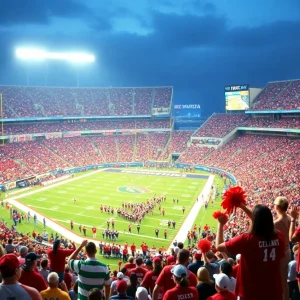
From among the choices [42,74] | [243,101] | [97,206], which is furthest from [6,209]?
[42,74]

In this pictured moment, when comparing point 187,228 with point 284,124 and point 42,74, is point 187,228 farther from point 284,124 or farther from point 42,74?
point 42,74

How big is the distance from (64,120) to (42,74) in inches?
2013

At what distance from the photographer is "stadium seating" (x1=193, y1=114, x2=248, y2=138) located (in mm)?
56781

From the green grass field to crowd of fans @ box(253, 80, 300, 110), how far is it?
17.5 metres

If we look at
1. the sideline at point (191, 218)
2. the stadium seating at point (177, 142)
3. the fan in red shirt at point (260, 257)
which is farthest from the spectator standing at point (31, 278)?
the stadium seating at point (177, 142)

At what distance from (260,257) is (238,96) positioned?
5803 centimetres

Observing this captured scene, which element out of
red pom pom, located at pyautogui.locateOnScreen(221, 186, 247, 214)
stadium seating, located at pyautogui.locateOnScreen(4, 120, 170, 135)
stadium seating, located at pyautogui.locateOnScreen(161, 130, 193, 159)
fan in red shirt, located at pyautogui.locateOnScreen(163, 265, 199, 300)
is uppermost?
stadium seating, located at pyautogui.locateOnScreen(4, 120, 170, 135)

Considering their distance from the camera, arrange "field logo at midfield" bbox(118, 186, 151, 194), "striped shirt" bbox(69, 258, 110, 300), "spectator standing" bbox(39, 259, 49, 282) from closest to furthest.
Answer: "striped shirt" bbox(69, 258, 110, 300)
"spectator standing" bbox(39, 259, 49, 282)
"field logo at midfield" bbox(118, 186, 151, 194)

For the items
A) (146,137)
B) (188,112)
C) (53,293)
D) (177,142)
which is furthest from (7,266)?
(188,112)

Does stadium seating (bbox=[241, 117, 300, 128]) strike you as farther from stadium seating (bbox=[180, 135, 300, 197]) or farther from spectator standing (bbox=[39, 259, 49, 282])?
spectator standing (bbox=[39, 259, 49, 282])

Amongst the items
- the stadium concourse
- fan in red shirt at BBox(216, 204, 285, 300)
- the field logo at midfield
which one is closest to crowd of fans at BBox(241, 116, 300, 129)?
the stadium concourse

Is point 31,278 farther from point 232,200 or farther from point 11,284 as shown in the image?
point 232,200

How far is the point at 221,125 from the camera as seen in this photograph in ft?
195

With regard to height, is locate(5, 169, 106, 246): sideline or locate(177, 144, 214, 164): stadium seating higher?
locate(177, 144, 214, 164): stadium seating
